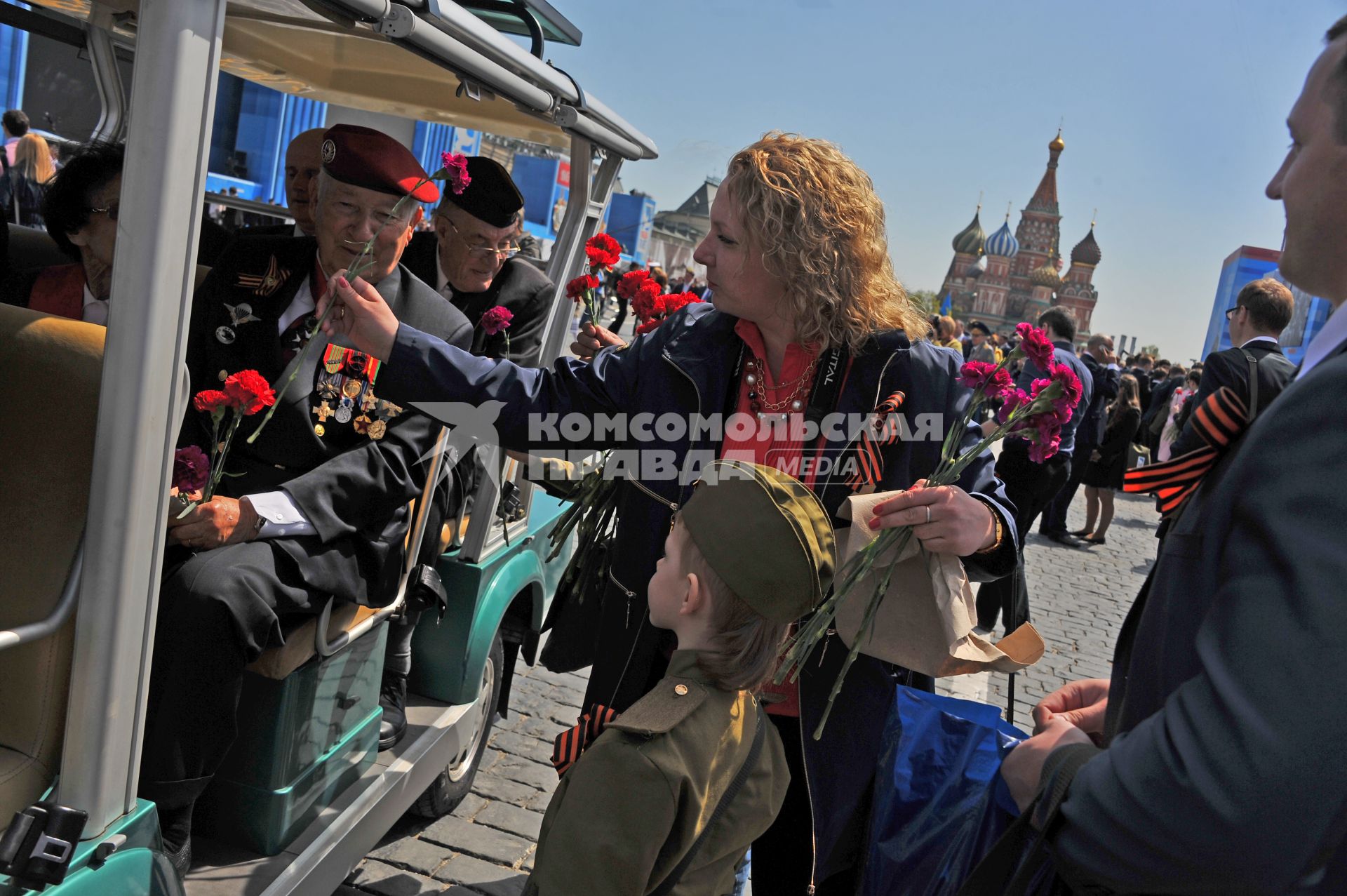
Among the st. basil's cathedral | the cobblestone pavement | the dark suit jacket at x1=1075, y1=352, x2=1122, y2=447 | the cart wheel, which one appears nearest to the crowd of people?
the cart wheel

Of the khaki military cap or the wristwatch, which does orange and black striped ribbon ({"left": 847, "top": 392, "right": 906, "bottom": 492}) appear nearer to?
the wristwatch

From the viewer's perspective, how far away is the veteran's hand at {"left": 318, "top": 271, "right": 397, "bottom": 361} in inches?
81.8

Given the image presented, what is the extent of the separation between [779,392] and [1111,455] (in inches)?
386

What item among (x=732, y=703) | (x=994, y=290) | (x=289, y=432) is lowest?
(x=732, y=703)

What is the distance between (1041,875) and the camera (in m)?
1.34

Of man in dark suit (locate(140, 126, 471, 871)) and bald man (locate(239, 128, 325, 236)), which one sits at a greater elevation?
bald man (locate(239, 128, 325, 236))

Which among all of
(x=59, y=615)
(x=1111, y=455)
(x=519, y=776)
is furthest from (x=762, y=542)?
(x=1111, y=455)

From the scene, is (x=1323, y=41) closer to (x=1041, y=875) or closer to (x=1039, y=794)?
(x=1039, y=794)

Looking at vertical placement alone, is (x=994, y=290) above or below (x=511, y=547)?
above

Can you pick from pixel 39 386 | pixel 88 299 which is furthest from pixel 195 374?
pixel 39 386

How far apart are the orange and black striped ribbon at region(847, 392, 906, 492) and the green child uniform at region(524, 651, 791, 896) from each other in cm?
66

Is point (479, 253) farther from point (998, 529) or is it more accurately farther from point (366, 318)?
point (998, 529)

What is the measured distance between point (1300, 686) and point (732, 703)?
2.93 feet

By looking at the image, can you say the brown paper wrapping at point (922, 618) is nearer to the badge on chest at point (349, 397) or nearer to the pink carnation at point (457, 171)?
the pink carnation at point (457, 171)
